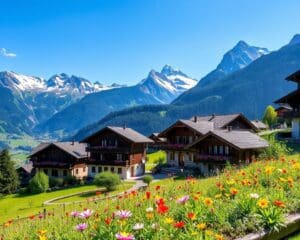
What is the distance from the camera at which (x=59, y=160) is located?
7244 cm

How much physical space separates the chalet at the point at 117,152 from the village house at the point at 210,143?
4.90 metres

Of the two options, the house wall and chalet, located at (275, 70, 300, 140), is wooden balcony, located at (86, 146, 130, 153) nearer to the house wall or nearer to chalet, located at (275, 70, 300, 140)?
chalet, located at (275, 70, 300, 140)

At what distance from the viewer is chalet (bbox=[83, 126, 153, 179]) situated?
2511 inches

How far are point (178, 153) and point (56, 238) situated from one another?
2232 inches

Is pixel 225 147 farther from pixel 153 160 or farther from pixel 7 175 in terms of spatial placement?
pixel 7 175

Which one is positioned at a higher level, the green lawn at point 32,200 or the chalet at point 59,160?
the chalet at point 59,160

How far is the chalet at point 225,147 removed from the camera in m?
46.0

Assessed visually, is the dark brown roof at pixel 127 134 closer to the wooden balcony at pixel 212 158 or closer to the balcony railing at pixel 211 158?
the balcony railing at pixel 211 158

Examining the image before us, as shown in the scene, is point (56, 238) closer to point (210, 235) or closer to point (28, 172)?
point (210, 235)

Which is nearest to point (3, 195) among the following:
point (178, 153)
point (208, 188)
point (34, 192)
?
point (34, 192)

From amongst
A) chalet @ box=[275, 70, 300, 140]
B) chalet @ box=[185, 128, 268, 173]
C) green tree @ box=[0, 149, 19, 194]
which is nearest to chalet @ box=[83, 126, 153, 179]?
green tree @ box=[0, 149, 19, 194]

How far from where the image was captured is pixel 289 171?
36.7 feet

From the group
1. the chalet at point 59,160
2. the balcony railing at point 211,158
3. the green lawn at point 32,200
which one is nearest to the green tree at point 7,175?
the chalet at point 59,160

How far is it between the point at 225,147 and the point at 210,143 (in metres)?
2.41
